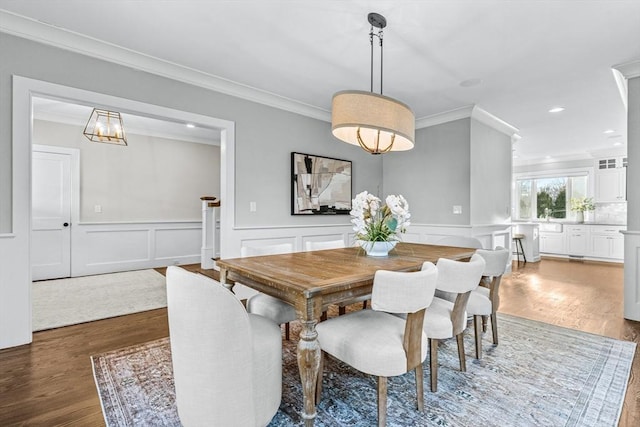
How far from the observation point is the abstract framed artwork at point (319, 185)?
4.13m

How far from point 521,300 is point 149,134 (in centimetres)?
641

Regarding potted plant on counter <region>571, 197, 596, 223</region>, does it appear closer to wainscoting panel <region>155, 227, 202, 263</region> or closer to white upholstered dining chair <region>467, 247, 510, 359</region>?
white upholstered dining chair <region>467, 247, 510, 359</region>

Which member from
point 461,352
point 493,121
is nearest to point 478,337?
point 461,352

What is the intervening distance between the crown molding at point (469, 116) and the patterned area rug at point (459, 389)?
9.85ft

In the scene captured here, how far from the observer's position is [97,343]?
2518 millimetres

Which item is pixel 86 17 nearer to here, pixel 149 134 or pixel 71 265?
pixel 149 134

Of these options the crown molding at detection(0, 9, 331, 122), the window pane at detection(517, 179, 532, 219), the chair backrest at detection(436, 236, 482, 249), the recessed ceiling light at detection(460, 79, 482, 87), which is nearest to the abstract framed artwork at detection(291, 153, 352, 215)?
the crown molding at detection(0, 9, 331, 122)

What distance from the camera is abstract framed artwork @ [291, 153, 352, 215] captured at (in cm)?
413

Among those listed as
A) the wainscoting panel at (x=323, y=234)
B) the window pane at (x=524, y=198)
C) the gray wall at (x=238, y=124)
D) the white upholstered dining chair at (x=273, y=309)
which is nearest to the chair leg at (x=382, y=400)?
the white upholstered dining chair at (x=273, y=309)

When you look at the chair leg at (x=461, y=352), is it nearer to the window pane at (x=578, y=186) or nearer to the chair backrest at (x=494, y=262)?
the chair backrest at (x=494, y=262)

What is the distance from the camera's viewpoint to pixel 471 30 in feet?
7.93

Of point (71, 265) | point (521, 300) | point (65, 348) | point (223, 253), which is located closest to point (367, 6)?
point (223, 253)

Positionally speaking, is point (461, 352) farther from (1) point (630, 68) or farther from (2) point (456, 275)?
(1) point (630, 68)

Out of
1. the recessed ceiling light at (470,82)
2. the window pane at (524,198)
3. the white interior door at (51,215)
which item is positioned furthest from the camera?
the window pane at (524,198)
